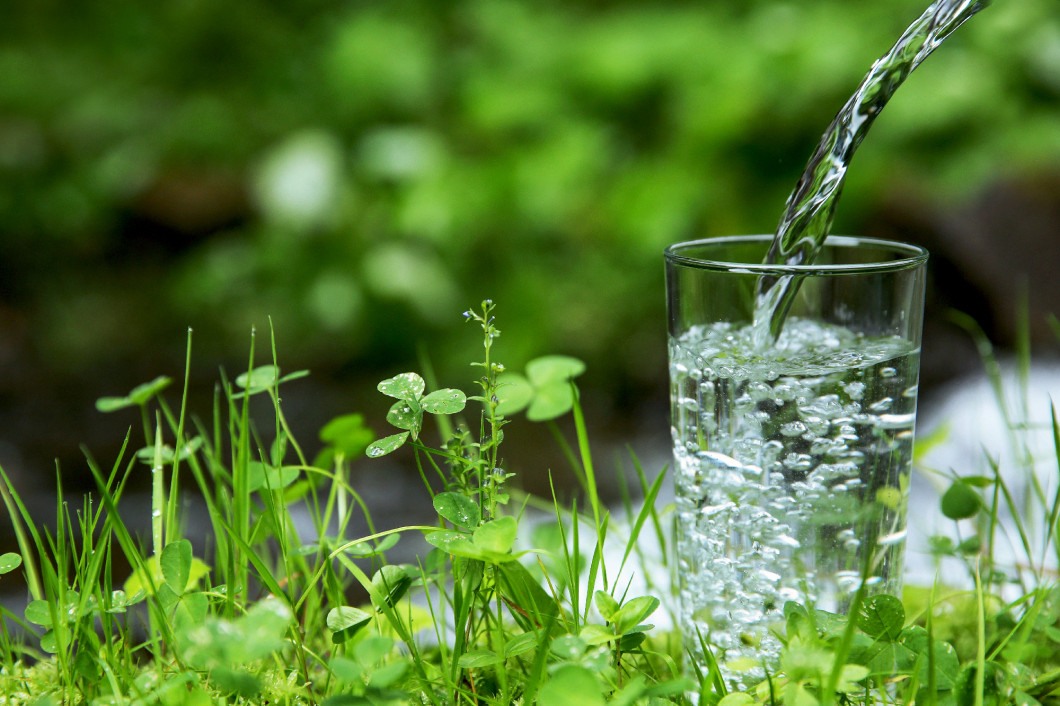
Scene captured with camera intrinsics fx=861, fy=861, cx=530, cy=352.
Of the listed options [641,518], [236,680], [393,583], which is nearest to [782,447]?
[641,518]

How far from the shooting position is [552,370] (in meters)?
1.00

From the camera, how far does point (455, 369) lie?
3.09 meters

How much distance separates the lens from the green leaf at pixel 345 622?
70 centimetres

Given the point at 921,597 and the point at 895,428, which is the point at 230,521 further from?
the point at 921,597

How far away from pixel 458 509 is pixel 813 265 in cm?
40

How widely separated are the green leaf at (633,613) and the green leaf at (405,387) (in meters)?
0.25

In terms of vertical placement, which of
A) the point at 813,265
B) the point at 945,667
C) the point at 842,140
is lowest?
the point at 945,667

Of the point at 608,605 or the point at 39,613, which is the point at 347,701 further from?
the point at 39,613

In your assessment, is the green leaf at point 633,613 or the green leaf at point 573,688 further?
the green leaf at point 633,613

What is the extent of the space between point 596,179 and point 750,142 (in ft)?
1.85

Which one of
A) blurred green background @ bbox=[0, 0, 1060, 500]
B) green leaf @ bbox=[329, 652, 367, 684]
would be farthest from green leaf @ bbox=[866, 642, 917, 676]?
blurred green background @ bbox=[0, 0, 1060, 500]

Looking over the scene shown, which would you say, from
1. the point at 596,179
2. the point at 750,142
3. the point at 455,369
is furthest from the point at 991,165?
the point at 455,369

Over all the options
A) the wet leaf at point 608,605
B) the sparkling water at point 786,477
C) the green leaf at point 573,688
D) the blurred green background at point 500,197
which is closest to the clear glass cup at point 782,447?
the sparkling water at point 786,477

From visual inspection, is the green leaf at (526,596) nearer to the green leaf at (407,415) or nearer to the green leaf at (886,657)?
the green leaf at (407,415)
